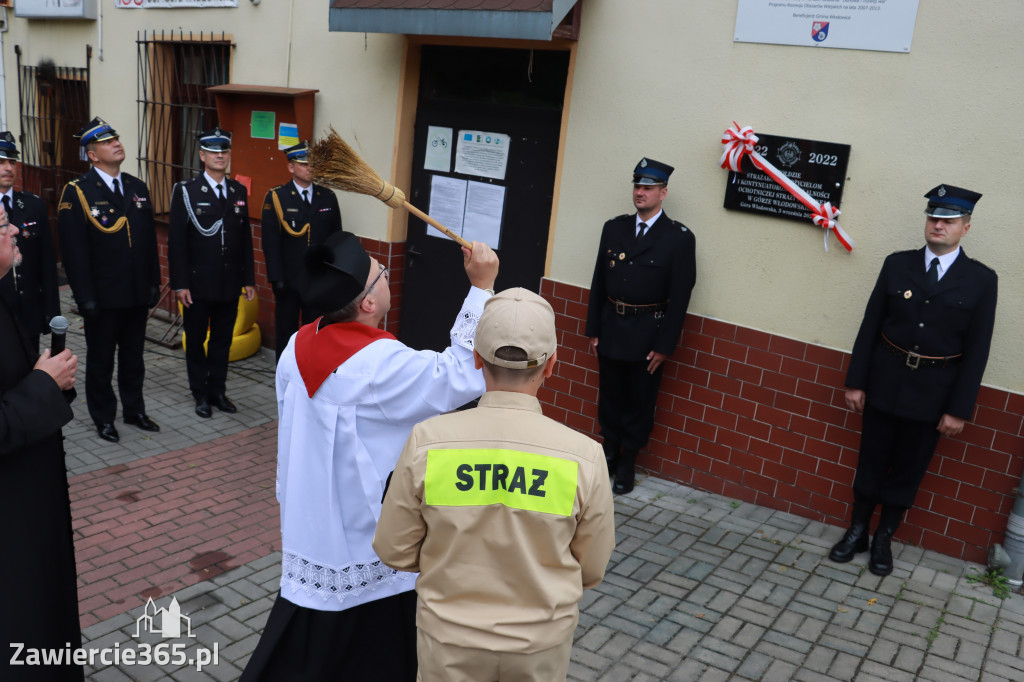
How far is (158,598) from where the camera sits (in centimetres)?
398

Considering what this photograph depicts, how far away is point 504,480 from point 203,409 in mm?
4973

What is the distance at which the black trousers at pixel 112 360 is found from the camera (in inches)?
229

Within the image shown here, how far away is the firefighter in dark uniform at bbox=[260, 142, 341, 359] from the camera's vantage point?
661 centimetres

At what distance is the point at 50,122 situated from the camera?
33.3ft

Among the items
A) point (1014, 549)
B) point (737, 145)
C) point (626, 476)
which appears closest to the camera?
point (1014, 549)

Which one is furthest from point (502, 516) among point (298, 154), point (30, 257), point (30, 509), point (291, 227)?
point (298, 154)

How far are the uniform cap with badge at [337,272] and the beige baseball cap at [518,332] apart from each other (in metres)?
0.57

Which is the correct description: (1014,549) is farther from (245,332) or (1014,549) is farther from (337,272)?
(245,332)

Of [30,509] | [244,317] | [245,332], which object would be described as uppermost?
[30,509]

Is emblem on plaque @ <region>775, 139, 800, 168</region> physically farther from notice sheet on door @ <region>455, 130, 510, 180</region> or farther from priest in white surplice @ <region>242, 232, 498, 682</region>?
priest in white surplice @ <region>242, 232, 498, 682</region>

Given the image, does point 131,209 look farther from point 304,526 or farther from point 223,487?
point 304,526

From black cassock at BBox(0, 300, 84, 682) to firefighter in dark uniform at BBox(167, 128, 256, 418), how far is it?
361 cm

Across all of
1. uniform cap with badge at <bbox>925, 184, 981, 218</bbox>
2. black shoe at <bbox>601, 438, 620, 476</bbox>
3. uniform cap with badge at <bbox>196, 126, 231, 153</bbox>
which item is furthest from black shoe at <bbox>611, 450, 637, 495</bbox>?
uniform cap with badge at <bbox>196, 126, 231, 153</bbox>

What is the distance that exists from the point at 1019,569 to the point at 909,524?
0.59m
